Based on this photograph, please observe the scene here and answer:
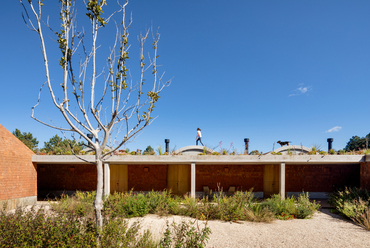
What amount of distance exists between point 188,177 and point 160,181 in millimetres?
1635

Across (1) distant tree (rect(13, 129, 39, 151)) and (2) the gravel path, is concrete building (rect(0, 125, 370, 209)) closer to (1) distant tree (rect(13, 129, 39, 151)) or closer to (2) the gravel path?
(2) the gravel path

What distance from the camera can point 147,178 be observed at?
12.5 meters

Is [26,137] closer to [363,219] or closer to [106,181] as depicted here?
[106,181]

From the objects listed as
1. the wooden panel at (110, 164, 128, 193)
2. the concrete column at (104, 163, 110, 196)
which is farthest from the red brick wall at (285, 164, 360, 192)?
the concrete column at (104, 163, 110, 196)

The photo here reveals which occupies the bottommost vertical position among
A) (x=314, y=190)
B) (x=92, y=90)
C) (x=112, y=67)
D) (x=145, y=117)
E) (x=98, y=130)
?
(x=314, y=190)

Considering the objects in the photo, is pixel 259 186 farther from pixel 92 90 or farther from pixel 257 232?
pixel 92 90

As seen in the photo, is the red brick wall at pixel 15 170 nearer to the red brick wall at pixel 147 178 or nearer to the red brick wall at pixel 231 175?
the red brick wall at pixel 147 178

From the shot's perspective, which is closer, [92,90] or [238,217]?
[92,90]

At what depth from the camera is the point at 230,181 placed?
12.5m

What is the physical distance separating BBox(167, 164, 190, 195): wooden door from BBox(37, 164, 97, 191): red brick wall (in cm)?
452

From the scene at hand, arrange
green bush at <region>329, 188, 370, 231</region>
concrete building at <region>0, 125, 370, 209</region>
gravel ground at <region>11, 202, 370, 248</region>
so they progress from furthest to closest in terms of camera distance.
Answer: concrete building at <region>0, 125, 370, 209</region>, green bush at <region>329, 188, 370, 231</region>, gravel ground at <region>11, 202, 370, 248</region>

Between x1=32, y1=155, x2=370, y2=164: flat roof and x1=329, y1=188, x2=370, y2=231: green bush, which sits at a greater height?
x1=32, y1=155, x2=370, y2=164: flat roof

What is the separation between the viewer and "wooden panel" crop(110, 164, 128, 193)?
39.5 ft

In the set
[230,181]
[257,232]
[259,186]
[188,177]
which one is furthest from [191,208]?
[259,186]
